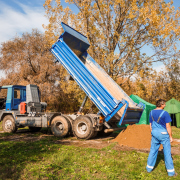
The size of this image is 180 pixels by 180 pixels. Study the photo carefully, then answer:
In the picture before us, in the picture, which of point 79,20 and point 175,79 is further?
point 175,79

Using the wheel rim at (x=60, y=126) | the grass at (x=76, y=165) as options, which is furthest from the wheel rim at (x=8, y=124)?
the grass at (x=76, y=165)

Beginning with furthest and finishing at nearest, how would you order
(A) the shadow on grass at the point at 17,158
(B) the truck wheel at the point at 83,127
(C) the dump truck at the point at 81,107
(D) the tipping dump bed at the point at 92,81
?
(B) the truck wheel at the point at 83,127, (C) the dump truck at the point at 81,107, (D) the tipping dump bed at the point at 92,81, (A) the shadow on grass at the point at 17,158

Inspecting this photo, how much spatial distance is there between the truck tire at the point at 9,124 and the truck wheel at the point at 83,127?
13.2 feet

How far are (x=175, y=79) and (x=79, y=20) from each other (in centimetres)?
Answer: 1497

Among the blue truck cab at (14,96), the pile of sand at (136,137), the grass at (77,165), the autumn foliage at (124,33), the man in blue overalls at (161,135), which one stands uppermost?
the autumn foliage at (124,33)

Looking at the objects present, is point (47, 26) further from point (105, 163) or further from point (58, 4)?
point (105, 163)

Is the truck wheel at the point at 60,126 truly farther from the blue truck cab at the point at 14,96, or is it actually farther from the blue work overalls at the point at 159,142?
the blue work overalls at the point at 159,142

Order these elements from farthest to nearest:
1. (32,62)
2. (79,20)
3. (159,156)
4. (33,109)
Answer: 1. (32,62)
2. (79,20)
3. (33,109)
4. (159,156)

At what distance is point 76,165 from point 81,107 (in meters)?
4.83

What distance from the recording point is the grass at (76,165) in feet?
14.2

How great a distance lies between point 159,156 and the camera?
577 centimetres

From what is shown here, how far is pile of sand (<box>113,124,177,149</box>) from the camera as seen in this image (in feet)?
24.1

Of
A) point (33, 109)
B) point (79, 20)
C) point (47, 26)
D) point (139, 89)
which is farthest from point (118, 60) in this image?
point (33, 109)

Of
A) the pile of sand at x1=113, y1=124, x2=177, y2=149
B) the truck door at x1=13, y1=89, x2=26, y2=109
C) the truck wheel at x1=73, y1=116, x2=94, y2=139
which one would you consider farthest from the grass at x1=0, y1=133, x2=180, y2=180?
the truck door at x1=13, y1=89, x2=26, y2=109
